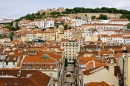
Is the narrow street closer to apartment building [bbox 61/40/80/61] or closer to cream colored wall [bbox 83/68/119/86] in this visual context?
apartment building [bbox 61/40/80/61]

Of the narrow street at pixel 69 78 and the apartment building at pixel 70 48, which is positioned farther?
the apartment building at pixel 70 48

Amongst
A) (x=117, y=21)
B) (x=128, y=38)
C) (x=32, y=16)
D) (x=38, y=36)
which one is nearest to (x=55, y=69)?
(x=128, y=38)

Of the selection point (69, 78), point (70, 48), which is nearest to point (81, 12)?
point (70, 48)

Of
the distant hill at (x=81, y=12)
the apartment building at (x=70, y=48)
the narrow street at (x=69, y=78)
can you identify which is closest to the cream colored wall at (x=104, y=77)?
the narrow street at (x=69, y=78)

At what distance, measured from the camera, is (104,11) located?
19238 centimetres

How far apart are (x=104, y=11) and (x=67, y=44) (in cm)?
9812

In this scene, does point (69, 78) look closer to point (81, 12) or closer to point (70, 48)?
point (70, 48)

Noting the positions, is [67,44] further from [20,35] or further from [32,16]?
[32,16]

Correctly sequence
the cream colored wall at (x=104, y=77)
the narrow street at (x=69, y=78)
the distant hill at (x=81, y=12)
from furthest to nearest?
the distant hill at (x=81, y=12)
the narrow street at (x=69, y=78)
the cream colored wall at (x=104, y=77)

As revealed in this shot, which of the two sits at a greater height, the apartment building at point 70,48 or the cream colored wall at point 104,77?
the cream colored wall at point 104,77

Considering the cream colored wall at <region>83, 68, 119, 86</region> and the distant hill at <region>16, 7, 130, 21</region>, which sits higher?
the cream colored wall at <region>83, 68, 119, 86</region>

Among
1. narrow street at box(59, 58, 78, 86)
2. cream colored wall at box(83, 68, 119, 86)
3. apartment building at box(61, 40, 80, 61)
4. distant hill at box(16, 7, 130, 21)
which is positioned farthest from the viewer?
distant hill at box(16, 7, 130, 21)

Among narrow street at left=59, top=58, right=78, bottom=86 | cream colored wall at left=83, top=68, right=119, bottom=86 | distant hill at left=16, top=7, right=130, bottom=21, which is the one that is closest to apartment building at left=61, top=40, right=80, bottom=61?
narrow street at left=59, top=58, right=78, bottom=86

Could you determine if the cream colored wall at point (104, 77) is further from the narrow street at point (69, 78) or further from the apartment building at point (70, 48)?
the apartment building at point (70, 48)
